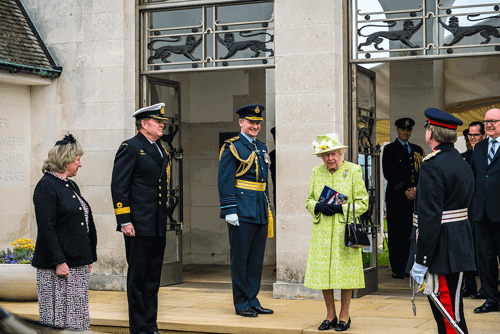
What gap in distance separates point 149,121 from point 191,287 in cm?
333

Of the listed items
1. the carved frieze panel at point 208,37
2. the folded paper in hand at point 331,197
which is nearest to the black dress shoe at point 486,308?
the folded paper in hand at point 331,197

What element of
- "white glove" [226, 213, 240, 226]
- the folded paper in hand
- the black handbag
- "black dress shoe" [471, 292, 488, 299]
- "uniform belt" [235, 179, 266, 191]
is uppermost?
"uniform belt" [235, 179, 266, 191]

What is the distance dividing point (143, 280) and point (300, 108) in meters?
2.92

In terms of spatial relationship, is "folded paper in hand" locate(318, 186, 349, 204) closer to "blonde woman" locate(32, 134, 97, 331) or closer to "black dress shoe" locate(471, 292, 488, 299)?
"blonde woman" locate(32, 134, 97, 331)

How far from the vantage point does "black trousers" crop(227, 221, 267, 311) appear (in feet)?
23.4

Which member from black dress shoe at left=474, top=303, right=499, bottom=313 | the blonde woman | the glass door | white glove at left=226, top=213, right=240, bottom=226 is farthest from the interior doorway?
the blonde woman

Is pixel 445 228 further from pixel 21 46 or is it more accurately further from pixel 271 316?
pixel 21 46

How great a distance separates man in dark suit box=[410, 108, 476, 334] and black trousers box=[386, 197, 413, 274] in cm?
493

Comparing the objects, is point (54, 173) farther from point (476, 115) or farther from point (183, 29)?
point (476, 115)

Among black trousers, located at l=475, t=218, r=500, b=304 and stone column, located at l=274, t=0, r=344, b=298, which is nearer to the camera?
black trousers, located at l=475, t=218, r=500, b=304

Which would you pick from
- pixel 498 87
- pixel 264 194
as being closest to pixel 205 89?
pixel 264 194

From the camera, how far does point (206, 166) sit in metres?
11.9

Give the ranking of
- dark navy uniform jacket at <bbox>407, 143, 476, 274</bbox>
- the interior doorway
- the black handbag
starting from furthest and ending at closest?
the interior doorway → the black handbag → dark navy uniform jacket at <bbox>407, 143, 476, 274</bbox>

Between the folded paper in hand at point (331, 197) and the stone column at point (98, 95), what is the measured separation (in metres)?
3.48
